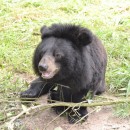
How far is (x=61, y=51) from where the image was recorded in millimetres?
3736

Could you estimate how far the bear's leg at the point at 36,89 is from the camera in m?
4.34

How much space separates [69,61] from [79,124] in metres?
0.76

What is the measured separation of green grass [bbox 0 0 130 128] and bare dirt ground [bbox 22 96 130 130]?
0.34m

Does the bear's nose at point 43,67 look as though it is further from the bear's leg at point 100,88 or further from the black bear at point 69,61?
the bear's leg at point 100,88

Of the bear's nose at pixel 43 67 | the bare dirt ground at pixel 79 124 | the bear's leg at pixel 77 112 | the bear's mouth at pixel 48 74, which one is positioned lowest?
the bare dirt ground at pixel 79 124

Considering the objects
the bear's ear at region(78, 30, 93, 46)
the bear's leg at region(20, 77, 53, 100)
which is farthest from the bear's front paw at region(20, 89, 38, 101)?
the bear's ear at region(78, 30, 93, 46)

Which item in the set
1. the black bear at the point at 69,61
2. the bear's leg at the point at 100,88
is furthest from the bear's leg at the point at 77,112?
the bear's leg at the point at 100,88

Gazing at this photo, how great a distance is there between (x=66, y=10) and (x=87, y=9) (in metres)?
0.42

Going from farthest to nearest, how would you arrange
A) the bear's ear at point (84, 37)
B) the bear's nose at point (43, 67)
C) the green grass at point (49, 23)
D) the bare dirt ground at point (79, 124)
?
1. the green grass at point (49, 23)
2. the bare dirt ground at point (79, 124)
3. the bear's ear at point (84, 37)
4. the bear's nose at point (43, 67)

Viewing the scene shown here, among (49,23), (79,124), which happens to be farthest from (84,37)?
(49,23)

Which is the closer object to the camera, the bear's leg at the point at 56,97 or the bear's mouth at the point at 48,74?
the bear's mouth at the point at 48,74

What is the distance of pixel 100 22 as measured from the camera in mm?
7020

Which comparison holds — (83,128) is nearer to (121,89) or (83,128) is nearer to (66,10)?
(121,89)

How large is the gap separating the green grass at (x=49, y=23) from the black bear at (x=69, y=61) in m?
0.52
